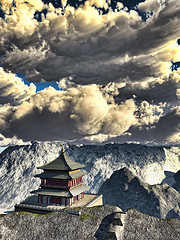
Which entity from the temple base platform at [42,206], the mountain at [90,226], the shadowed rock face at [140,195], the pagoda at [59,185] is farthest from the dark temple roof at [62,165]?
the shadowed rock face at [140,195]

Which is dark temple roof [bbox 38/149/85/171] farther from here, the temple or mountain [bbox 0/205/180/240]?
mountain [bbox 0/205/180/240]

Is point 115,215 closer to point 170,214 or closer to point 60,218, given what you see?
point 60,218

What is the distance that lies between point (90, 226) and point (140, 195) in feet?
256

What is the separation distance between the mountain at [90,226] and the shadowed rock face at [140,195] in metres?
68.2

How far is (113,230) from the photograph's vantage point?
1152 inches

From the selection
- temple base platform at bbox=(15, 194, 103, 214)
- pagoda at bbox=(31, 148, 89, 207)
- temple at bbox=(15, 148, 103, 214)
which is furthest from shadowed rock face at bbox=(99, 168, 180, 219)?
pagoda at bbox=(31, 148, 89, 207)

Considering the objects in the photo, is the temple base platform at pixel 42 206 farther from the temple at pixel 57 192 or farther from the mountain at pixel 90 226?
the mountain at pixel 90 226

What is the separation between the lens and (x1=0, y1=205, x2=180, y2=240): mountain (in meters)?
29.4

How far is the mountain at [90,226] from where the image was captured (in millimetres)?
29438

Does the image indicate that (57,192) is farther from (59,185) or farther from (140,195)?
(140,195)

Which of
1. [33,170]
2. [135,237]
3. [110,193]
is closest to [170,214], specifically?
[110,193]

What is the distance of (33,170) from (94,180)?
63.0 m

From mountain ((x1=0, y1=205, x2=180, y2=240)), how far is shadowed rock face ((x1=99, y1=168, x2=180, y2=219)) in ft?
224

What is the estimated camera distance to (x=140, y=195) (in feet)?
331
